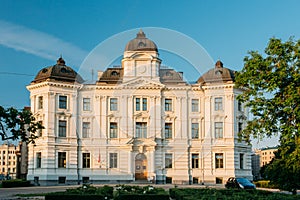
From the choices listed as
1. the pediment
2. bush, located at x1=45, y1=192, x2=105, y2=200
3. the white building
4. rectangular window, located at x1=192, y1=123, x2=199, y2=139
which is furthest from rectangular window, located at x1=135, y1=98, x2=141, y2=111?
bush, located at x1=45, y1=192, x2=105, y2=200

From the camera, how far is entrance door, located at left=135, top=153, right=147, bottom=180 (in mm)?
58844

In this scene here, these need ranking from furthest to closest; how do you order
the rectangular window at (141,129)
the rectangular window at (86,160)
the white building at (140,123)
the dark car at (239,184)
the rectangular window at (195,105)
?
the rectangular window at (195,105)
the rectangular window at (141,129)
the rectangular window at (86,160)
the white building at (140,123)
the dark car at (239,184)

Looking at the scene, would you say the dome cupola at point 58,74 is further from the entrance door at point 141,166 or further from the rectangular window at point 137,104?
the entrance door at point 141,166

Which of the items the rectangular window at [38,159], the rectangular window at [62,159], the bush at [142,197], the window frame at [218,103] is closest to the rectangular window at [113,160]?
the rectangular window at [62,159]

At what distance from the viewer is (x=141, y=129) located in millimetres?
59625

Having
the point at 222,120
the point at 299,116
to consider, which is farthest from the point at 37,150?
the point at 299,116

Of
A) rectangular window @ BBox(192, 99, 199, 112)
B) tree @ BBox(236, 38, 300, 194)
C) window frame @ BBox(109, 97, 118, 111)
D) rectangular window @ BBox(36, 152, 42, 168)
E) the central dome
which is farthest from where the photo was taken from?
rectangular window @ BBox(192, 99, 199, 112)

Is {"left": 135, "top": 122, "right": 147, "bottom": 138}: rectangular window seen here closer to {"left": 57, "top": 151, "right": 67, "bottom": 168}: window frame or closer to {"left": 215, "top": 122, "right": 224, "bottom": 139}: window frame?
{"left": 215, "top": 122, "right": 224, "bottom": 139}: window frame

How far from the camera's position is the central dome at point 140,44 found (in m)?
60.2

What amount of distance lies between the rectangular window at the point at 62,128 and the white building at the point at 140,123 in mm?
120

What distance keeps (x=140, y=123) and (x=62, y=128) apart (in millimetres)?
9420

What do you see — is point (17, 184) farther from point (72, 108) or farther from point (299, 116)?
point (299, 116)

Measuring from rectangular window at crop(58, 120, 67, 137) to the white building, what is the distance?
120mm

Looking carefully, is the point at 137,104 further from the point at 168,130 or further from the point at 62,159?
the point at 62,159
